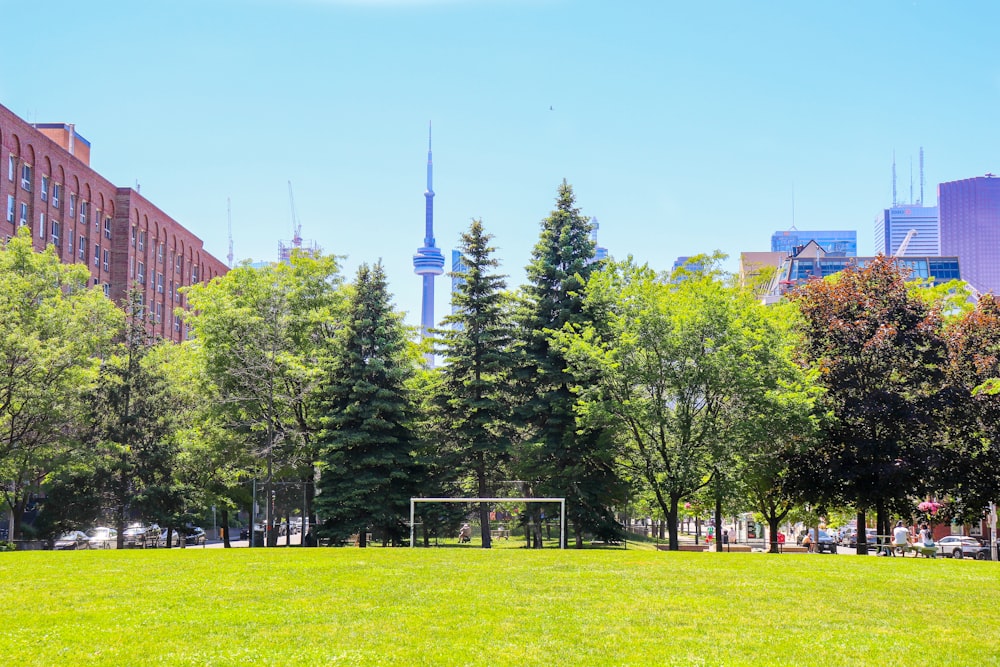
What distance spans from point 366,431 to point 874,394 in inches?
778

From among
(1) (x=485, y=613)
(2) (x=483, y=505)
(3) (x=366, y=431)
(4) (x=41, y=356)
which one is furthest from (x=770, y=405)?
(4) (x=41, y=356)

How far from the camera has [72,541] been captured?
2076 inches

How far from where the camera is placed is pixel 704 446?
126 feet

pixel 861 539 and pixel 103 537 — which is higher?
pixel 861 539

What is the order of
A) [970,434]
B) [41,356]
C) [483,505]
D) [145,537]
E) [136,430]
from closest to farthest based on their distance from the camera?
[970,434]
[41,356]
[483,505]
[136,430]
[145,537]

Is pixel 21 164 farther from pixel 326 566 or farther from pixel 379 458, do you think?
pixel 326 566

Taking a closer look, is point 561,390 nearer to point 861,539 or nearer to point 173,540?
point 861,539

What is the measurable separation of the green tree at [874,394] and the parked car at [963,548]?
1599 cm

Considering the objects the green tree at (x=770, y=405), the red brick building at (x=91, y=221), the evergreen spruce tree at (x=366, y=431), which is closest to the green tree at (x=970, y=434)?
the green tree at (x=770, y=405)

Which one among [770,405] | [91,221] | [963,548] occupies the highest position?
[91,221]

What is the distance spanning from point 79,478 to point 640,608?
4025 centimetres

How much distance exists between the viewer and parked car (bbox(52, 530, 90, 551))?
172ft

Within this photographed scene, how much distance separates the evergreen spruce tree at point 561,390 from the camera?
136 ft

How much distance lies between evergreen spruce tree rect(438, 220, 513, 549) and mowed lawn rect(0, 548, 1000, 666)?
1872 cm
